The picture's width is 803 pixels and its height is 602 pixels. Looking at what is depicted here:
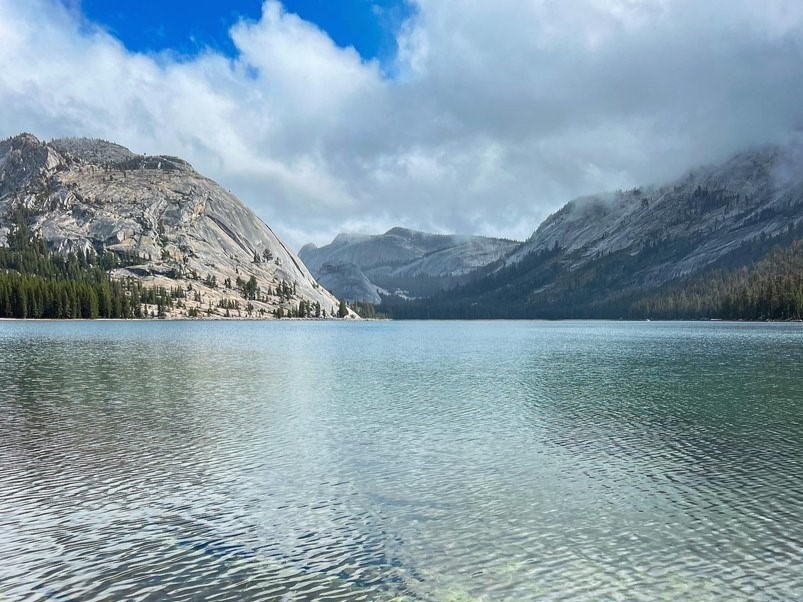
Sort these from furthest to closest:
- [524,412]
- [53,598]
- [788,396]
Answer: [788,396] < [524,412] < [53,598]

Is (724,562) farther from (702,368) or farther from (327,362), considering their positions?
(327,362)

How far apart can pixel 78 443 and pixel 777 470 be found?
1421 inches

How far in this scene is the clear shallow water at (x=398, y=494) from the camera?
17.3 meters

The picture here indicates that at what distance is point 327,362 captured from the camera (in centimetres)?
8562

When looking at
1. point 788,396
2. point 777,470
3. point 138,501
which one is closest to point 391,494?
point 138,501

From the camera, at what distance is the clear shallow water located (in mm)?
17328

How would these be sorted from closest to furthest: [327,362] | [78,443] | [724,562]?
[724,562], [78,443], [327,362]

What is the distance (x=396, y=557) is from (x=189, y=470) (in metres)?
13.9

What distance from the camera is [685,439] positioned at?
35656 millimetres

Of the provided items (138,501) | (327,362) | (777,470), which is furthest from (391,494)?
(327,362)

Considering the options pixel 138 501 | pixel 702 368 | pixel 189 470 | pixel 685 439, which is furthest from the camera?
pixel 702 368

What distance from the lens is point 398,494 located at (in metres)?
25.2

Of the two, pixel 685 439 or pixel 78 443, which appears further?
pixel 685 439

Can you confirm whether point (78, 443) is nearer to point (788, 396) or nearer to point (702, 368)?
point (788, 396)
